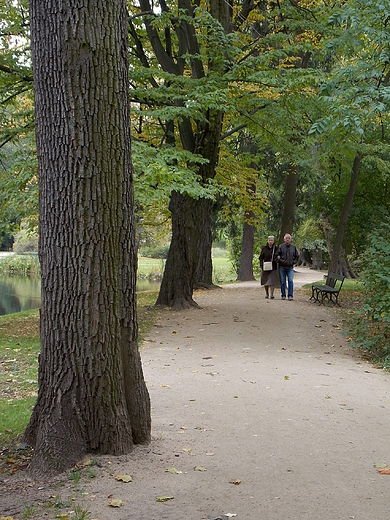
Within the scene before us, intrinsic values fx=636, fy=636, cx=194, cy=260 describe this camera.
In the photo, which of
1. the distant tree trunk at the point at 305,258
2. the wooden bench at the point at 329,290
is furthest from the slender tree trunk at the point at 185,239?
the distant tree trunk at the point at 305,258

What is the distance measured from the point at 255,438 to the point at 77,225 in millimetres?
2610

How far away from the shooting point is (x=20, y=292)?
31875mm

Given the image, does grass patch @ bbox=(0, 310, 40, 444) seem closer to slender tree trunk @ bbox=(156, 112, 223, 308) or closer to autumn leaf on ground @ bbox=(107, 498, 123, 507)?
autumn leaf on ground @ bbox=(107, 498, 123, 507)

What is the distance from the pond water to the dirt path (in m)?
15.3

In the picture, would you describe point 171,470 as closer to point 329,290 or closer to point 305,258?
point 329,290

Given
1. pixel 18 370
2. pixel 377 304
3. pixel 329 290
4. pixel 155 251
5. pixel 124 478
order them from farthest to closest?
1. pixel 155 251
2. pixel 329 290
3. pixel 377 304
4. pixel 18 370
5. pixel 124 478

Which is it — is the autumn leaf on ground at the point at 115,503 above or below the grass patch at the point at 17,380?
above

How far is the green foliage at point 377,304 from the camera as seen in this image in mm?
11039

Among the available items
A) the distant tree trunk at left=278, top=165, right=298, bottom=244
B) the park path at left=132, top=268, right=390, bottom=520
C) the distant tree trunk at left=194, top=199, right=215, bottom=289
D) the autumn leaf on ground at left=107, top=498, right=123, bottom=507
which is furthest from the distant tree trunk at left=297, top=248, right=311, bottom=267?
the autumn leaf on ground at left=107, top=498, right=123, bottom=507

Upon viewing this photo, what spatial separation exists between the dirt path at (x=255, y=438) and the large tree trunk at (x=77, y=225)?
1.53ft

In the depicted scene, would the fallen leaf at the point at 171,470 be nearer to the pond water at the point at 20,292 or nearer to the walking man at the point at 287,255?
the walking man at the point at 287,255

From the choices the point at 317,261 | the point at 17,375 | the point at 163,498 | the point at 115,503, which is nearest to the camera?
the point at 115,503

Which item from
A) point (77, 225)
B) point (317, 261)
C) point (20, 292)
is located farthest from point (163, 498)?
point (317, 261)

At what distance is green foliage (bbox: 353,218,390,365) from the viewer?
1104 centimetres
